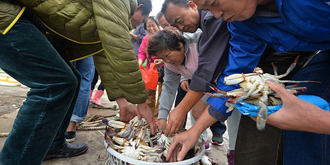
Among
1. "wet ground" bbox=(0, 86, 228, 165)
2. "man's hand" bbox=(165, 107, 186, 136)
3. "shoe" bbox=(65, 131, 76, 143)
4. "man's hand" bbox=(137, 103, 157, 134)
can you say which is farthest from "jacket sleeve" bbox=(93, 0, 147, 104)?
"shoe" bbox=(65, 131, 76, 143)

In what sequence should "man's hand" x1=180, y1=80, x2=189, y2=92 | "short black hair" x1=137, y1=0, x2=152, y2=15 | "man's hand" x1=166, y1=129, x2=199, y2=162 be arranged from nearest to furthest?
1. "man's hand" x1=166, y1=129, x2=199, y2=162
2. "short black hair" x1=137, y1=0, x2=152, y2=15
3. "man's hand" x1=180, y1=80, x2=189, y2=92

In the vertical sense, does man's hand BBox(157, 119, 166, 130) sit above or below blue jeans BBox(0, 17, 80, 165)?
below

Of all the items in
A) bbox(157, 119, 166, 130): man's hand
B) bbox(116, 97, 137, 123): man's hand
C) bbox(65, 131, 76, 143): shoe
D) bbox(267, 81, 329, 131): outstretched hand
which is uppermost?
bbox(267, 81, 329, 131): outstretched hand

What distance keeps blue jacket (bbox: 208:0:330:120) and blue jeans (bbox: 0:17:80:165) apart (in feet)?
3.15

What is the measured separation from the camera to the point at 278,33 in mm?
1057

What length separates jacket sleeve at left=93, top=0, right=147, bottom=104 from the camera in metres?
1.11

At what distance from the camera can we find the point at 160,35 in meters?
2.00

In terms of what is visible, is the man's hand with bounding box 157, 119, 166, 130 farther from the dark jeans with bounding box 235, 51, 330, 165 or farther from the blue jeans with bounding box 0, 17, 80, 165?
the blue jeans with bounding box 0, 17, 80, 165

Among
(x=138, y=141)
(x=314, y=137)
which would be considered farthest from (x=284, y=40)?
(x=138, y=141)

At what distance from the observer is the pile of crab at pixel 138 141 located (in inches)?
52.9

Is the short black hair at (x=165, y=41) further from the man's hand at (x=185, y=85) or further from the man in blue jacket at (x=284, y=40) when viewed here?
the man in blue jacket at (x=284, y=40)

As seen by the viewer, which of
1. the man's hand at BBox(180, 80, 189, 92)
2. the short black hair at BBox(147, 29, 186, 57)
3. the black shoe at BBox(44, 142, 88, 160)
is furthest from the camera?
the man's hand at BBox(180, 80, 189, 92)

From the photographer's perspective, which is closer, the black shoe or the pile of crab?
the pile of crab

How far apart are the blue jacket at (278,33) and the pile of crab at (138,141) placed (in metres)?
0.43
